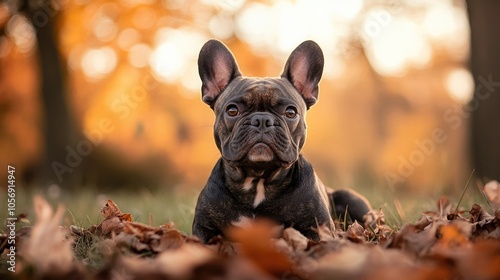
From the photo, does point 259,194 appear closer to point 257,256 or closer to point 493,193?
point 493,193

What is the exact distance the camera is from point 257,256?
82.3 inches

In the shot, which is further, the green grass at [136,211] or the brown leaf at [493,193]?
the green grass at [136,211]

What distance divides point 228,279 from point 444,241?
1.10 metres

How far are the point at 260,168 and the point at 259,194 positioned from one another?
0.19 m

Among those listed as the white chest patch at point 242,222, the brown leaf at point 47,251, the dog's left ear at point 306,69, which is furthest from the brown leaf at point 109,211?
the dog's left ear at point 306,69

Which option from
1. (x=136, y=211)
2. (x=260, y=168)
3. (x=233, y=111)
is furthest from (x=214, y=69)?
(x=136, y=211)

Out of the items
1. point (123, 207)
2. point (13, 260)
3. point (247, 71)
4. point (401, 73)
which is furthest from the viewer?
point (401, 73)

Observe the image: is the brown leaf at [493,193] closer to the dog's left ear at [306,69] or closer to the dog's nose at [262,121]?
the dog's nose at [262,121]

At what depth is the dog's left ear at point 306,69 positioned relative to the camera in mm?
4672

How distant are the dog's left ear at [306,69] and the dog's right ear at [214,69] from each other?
0.45 metres

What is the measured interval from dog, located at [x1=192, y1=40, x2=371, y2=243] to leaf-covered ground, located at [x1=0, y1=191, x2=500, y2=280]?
699mm

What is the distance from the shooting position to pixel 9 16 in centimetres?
1377

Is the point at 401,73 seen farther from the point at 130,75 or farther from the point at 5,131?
the point at 5,131

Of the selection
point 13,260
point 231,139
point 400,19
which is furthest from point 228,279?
point 400,19
